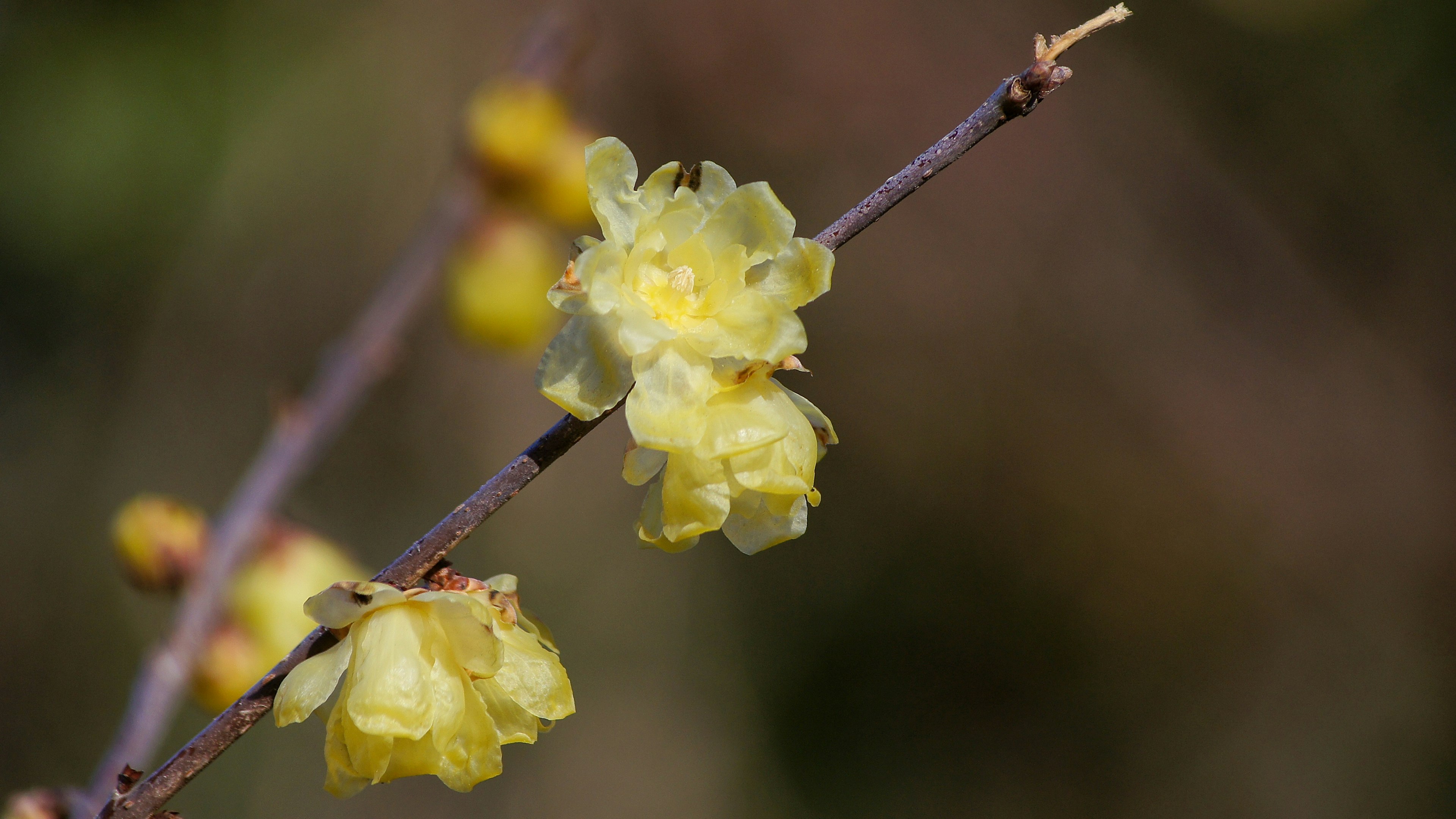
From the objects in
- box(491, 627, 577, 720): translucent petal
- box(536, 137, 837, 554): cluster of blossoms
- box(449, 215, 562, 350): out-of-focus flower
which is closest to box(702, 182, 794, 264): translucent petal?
box(536, 137, 837, 554): cluster of blossoms

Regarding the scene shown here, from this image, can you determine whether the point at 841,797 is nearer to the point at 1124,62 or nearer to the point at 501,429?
the point at 501,429

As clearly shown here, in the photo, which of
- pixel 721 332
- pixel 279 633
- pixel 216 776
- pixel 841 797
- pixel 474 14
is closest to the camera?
pixel 721 332

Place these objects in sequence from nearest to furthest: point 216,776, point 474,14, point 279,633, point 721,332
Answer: point 721,332 → point 279,633 → point 216,776 → point 474,14

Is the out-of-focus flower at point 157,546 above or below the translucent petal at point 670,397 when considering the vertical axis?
below

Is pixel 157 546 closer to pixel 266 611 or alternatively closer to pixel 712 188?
pixel 266 611

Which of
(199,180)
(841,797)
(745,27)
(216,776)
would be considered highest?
(745,27)

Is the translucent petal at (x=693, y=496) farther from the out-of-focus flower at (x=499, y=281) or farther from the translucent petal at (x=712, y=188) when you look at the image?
the out-of-focus flower at (x=499, y=281)

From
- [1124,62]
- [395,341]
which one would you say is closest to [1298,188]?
[1124,62]

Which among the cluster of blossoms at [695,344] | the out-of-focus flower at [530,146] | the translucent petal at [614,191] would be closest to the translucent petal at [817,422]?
the cluster of blossoms at [695,344]

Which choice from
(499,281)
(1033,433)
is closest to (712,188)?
(499,281)
